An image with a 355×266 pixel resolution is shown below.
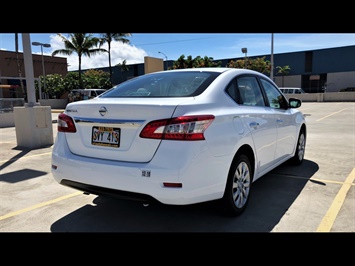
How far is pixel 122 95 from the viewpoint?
3.59 meters

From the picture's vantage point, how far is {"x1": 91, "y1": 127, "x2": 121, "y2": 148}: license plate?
2.94 m

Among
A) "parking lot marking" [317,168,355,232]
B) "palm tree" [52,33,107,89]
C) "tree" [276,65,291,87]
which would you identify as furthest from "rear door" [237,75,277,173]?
"tree" [276,65,291,87]

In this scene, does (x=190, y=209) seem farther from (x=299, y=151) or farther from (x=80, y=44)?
(x=80, y=44)

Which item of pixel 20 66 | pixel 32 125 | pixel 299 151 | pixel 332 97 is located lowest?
pixel 299 151

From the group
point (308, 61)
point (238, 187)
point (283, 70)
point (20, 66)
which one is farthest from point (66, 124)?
point (308, 61)

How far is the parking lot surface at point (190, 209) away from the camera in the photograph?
3242mm

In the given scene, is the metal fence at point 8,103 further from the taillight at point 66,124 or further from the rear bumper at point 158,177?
the rear bumper at point 158,177

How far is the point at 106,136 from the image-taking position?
9.86 feet

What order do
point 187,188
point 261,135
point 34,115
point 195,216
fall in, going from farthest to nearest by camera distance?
1. point 34,115
2. point 261,135
3. point 195,216
4. point 187,188

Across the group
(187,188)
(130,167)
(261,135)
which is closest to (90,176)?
(130,167)

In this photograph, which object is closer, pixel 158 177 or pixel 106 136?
pixel 158 177

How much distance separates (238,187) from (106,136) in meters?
1.56
